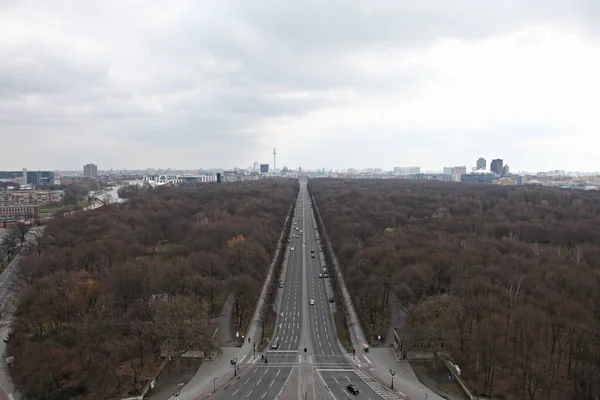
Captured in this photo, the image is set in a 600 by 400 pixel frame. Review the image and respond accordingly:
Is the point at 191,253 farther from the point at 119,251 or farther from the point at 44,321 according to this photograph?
the point at 44,321

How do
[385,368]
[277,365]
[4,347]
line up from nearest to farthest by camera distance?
[385,368], [277,365], [4,347]

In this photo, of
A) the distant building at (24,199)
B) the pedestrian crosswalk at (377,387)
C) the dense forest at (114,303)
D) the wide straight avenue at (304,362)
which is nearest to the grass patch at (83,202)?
the distant building at (24,199)

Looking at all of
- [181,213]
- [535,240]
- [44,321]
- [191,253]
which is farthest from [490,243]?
[181,213]

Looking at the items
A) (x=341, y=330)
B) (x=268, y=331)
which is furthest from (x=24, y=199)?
(x=341, y=330)

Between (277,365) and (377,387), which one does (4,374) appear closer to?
(277,365)

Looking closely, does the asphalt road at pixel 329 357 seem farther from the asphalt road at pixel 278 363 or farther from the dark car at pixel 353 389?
the asphalt road at pixel 278 363

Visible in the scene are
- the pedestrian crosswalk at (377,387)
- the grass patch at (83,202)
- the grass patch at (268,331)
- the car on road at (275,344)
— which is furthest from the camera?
the grass patch at (83,202)
